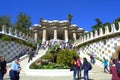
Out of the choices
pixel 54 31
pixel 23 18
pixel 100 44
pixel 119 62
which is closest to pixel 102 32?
pixel 100 44

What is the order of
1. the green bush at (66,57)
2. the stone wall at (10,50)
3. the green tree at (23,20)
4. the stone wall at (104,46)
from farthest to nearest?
the green tree at (23,20), the stone wall at (10,50), the stone wall at (104,46), the green bush at (66,57)

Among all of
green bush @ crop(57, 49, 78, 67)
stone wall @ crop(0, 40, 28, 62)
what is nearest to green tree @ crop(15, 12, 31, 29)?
stone wall @ crop(0, 40, 28, 62)

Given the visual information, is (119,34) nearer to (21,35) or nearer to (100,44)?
(100,44)

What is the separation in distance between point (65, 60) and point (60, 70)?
10.9ft

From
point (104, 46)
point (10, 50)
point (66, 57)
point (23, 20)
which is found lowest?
point (66, 57)

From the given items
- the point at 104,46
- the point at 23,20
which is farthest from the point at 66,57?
the point at 23,20

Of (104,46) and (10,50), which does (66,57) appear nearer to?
(104,46)

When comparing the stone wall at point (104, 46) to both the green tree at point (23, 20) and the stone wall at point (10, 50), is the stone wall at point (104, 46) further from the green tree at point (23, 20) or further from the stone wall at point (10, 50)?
the green tree at point (23, 20)

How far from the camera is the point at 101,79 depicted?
14.5 m

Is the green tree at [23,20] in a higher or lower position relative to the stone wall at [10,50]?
higher

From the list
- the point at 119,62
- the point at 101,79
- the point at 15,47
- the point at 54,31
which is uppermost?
the point at 54,31

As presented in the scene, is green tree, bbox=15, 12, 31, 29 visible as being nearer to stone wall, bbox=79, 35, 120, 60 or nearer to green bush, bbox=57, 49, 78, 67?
stone wall, bbox=79, 35, 120, 60

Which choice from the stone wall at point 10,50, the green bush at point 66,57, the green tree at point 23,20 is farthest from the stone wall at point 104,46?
the green tree at point 23,20

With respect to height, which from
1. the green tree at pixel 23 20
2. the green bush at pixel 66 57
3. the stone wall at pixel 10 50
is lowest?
the green bush at pixel 66 57
